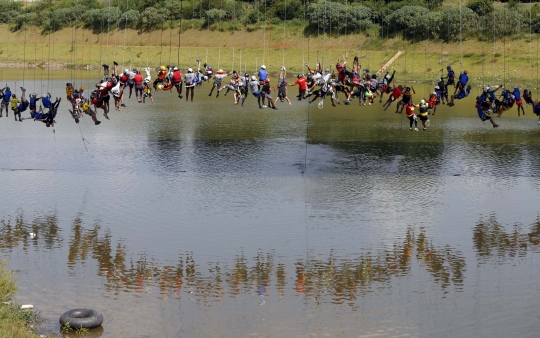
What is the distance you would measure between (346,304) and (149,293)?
6276mm

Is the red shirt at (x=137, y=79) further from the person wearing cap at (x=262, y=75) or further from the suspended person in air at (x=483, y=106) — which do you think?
the suspended person in air at (x=483, y=106)

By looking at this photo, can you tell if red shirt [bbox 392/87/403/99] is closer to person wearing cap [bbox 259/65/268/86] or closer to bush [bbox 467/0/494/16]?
person wearing cap [bbox 259/65/268/86]

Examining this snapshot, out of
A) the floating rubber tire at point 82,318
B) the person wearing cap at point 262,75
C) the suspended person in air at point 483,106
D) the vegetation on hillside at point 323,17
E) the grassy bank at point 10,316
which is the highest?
the vegetation on hillside at point 323,17

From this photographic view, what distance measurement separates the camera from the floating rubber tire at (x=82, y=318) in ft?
74.8

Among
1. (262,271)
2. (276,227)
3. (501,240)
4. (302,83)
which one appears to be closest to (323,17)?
(302,83)

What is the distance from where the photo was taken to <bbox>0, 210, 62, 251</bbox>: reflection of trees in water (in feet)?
105

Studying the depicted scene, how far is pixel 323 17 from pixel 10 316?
250 ft

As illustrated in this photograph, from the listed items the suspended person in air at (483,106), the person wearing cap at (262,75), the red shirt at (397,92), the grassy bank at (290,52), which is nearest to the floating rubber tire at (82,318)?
the person wearing cap at (262,75)

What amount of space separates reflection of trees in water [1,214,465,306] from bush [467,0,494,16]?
6873 centimetres

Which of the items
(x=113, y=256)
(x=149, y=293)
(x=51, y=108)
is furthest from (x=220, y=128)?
(x=149, y=293)

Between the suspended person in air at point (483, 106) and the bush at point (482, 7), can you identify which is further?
the bush at point (482, 7)

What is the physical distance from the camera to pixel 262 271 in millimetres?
29109

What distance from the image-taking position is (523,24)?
88.6 m

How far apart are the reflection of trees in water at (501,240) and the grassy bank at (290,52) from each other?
48887 mm
